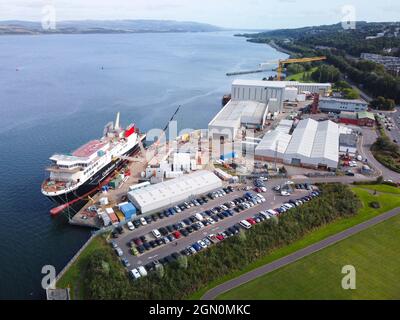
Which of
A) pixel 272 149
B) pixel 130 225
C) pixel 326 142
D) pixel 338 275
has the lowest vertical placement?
pixel 338 275

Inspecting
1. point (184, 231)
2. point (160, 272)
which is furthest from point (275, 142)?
point (160, 272)

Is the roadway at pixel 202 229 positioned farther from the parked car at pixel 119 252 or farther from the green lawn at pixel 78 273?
the green lawn at pixel 78 273

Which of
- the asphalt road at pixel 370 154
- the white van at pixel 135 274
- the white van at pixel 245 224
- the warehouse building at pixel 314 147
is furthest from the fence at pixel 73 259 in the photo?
the asphalt road at pixel 370 154

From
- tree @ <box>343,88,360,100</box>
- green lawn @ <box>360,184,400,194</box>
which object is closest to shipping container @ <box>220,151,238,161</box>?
green lawn @ <box>360,184,400,194</box>

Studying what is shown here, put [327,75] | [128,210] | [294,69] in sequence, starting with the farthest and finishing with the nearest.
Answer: [294,69] → [327,75] → [128,210]

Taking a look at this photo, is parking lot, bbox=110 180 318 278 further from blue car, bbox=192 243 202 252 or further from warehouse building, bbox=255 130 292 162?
warehouse building, bbox=255 130 292 162

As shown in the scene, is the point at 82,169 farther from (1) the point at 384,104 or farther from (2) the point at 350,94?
(2) the point at 350,94

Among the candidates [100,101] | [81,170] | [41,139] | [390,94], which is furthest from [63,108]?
[390,94]
